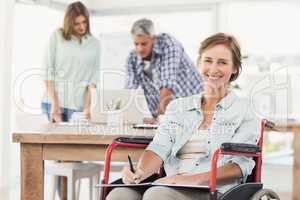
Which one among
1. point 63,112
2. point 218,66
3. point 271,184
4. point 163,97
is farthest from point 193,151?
point 271,184

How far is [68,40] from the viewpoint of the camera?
4039mm

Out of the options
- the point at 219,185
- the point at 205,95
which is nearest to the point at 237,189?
the point at 219,185

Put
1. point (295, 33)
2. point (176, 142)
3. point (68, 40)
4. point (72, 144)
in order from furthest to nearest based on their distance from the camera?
point (295, 33) → point (68, 40) → point (72, 144) → point (176, 142)

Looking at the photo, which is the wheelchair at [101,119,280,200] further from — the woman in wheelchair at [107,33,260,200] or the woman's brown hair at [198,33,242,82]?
the woman's brown hair at [198,33,242,82]

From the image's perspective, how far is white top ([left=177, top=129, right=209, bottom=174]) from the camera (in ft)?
7.70

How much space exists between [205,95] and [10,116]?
2758 millimetres

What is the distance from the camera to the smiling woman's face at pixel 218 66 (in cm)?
238

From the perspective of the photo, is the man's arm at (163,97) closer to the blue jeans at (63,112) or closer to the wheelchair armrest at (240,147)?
the blue jeans at (63,112)

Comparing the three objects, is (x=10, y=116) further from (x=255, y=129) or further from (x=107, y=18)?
(x=255, y=129)

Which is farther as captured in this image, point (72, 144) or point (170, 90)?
point (170, 90)

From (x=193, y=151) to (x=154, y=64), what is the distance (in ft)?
6.31

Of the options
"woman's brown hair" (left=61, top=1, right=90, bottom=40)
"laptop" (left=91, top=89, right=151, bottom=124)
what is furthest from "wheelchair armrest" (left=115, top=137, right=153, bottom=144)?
"woman's brown hair" (left=61, top=1, right=90, bottom=40)

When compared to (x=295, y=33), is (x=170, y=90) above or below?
below

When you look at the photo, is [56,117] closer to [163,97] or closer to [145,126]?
[163,97]
